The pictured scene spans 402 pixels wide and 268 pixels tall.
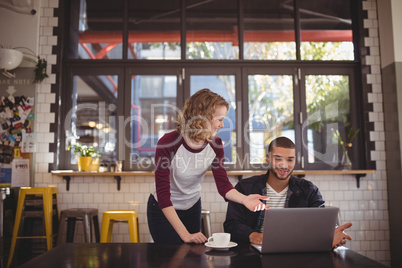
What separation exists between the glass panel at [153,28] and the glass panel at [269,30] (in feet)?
3.18

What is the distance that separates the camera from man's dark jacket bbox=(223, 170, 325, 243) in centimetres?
228

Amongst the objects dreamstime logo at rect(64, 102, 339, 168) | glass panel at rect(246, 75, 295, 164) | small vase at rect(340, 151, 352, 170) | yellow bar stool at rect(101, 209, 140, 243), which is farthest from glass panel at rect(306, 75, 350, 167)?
yellow bar stool at rect(101, 209, 140, 243)

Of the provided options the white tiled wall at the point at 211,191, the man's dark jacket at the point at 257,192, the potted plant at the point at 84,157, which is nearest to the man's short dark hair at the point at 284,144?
the man's dark jacket at the point at 257,192

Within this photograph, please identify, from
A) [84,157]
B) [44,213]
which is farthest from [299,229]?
[84,157]

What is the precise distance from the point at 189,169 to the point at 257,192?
1.62 ft

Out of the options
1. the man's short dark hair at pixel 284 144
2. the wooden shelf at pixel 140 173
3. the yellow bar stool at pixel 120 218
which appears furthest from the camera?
the wooden shelf at pixel 140 173

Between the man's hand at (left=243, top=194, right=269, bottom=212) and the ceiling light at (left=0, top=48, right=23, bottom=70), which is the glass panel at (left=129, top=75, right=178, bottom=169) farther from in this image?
the man's hand at (left=243, top=194, right=269, bottom=212)

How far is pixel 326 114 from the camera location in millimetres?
5004

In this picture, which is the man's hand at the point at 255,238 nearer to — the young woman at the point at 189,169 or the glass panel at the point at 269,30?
the young woman at the point at 189,169

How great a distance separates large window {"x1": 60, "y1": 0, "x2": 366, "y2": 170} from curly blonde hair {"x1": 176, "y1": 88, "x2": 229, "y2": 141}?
2.78 metres

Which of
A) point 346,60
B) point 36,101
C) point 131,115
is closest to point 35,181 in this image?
point 36,101

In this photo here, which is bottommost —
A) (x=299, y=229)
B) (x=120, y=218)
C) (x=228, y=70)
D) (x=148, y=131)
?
(x=120, y=218)

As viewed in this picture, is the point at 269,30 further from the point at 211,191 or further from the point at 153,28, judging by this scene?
the point at 211,191

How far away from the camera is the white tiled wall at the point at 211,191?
4.65m
